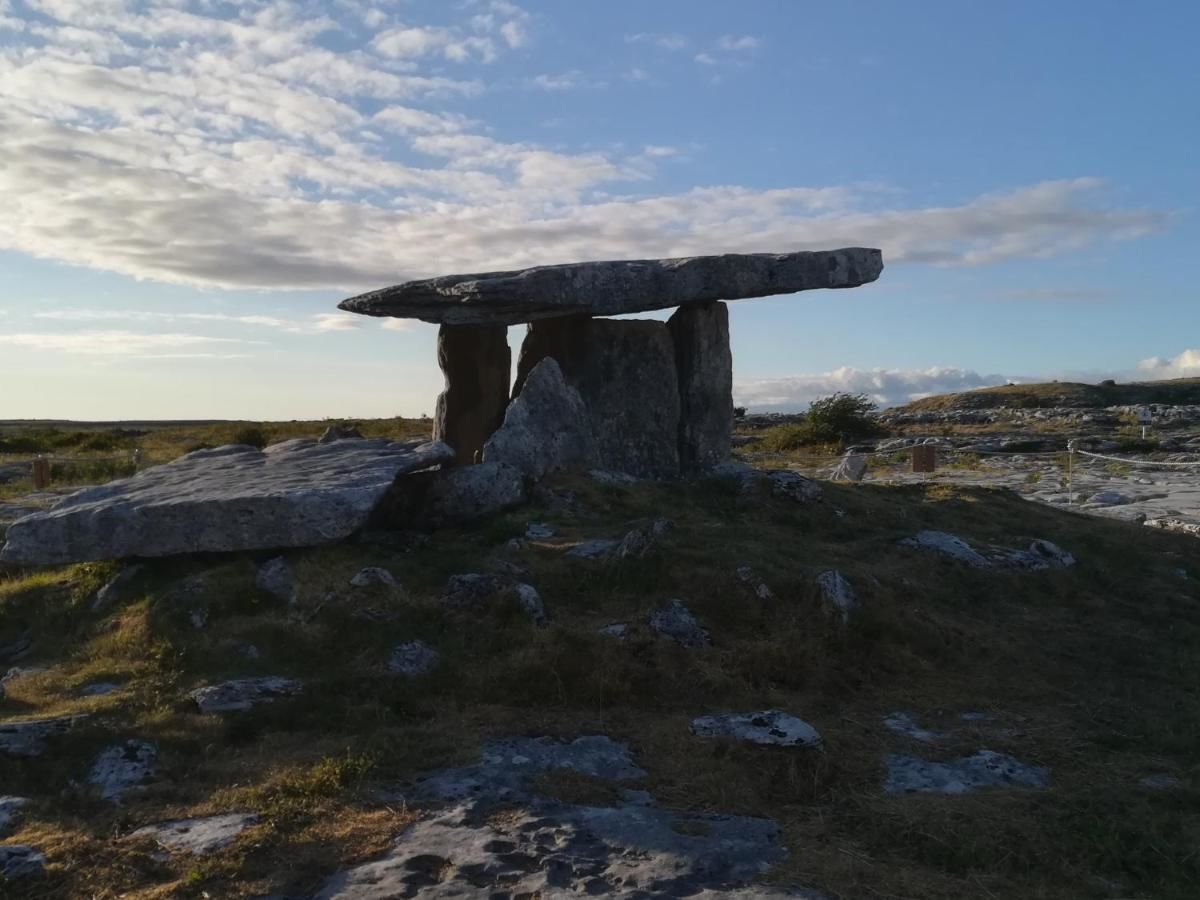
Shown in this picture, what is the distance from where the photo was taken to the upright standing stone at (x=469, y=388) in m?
16.6

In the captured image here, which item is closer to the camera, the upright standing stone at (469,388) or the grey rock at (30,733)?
the grey rock at (30,733)

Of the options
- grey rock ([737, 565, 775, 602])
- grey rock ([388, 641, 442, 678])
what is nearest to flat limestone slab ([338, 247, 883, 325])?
grey rock ([737, 565, 775, 602])

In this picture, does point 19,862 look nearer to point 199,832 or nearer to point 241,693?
point 199,832

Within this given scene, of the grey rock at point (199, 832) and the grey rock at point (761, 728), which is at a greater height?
the grey rock at point (761, 728)

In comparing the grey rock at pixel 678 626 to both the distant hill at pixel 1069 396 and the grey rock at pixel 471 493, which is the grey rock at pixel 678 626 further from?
the distant hill at pixel 1069 396

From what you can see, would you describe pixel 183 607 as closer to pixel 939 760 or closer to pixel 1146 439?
pixel 939 760

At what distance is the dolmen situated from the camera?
1423 centimetres

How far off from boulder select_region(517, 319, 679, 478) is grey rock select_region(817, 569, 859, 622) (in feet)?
20.3

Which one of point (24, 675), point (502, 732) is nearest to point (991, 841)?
point (502, 732)

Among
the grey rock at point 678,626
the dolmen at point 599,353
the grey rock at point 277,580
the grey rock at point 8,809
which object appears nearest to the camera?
the grey rock at point 8,809

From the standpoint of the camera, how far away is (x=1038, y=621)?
417 inches

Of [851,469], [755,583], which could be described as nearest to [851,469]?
[851,469]

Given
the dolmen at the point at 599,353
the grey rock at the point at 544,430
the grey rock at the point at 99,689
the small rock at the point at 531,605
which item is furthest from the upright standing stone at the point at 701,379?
the grey rock at the point at 99,689

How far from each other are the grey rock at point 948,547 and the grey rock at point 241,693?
6843 mm
